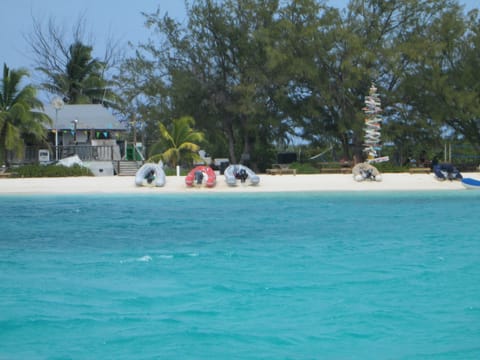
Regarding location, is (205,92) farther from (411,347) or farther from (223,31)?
(411,347)

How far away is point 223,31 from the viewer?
34.8 m

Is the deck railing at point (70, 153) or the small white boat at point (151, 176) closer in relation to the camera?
the small white boat at point (151, 176)

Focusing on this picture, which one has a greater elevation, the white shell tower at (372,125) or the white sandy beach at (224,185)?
the white shell tower at (372,125)

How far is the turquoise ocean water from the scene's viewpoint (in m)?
6.76

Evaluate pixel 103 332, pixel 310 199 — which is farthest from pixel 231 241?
pixel 310 199

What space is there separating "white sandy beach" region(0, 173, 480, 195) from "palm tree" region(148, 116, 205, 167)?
525 centimetres

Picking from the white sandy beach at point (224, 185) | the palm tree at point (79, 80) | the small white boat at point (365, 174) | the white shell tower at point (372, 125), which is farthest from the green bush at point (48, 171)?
the palm tree at point (79, 80)

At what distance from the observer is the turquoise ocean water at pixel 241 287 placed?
676 centimetres

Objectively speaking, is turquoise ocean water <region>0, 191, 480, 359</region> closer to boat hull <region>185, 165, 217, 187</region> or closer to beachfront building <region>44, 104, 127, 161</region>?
boat hull <region>185, 165, 217, 187</region>

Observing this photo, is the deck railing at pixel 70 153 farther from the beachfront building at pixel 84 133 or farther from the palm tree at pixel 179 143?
the palm tree at pixel 179 143

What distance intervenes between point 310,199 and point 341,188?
11.2 feet

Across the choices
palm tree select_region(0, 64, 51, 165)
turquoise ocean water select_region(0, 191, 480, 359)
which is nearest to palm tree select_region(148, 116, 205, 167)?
palm tree select_region(0, 64, 51, 165)

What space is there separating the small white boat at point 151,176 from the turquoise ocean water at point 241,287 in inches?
298

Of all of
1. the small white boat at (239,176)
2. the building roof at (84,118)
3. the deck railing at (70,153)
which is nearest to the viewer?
the small white boat at (239,176)
